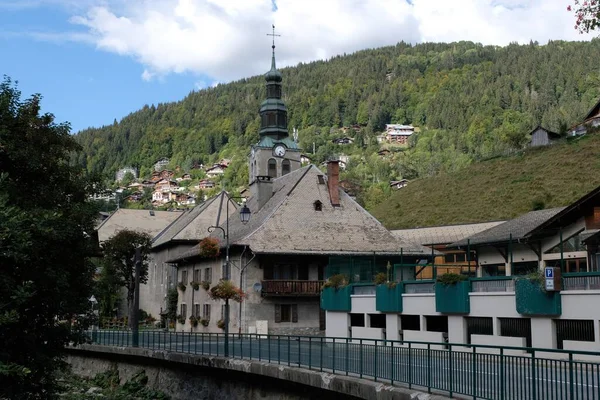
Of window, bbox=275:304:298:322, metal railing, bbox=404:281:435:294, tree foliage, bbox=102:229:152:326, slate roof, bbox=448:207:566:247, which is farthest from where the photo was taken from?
tree foliage, bbox=102:229:152:326

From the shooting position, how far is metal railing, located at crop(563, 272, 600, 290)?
73.5ft

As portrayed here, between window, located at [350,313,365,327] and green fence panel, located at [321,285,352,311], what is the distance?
449 mm

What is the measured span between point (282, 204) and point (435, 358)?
31.6 meters

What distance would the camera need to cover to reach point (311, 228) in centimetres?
4556

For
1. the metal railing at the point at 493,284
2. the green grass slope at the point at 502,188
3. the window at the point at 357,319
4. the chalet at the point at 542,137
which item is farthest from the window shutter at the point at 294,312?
the chalet at the point at 542,137

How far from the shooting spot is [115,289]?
66.6 meters

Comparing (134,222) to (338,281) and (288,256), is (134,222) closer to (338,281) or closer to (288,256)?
(288,256)

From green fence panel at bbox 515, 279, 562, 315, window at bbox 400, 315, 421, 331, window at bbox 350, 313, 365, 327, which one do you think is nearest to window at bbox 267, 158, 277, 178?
window at bbox 350, 313, 365, 327

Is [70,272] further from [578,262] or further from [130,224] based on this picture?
[130,224]

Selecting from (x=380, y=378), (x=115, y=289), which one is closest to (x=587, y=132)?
(x=115, y=289)

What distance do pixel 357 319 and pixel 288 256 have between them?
983cm

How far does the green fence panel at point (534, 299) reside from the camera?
76.9 feet

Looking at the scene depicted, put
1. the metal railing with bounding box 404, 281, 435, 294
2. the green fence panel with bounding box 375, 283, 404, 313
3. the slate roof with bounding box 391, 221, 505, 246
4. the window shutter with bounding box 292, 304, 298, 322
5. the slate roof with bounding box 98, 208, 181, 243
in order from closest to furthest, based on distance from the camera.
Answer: the metal railing with bounding box 404, 281, 435, 294
the green fence panel with bounding box 375, 283, 404, 313
the window shutter with bounding box 292, 304, 298, 322
the slate roof with bounding box 391, 221, 505, 246
the slate roof with bounding box 98, 208, 181, 243

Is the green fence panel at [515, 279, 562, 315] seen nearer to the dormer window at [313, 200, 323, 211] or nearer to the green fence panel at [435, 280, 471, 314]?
the green fence panel at [435, 280, 471, 314]
